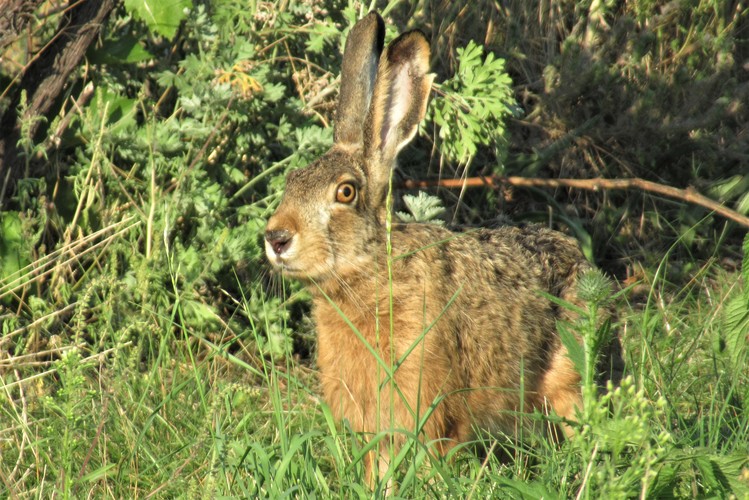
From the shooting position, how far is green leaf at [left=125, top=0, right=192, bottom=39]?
3.95m

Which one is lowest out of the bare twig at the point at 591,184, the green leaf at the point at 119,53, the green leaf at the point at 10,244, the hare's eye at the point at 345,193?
the green leaf at the point at 10,244

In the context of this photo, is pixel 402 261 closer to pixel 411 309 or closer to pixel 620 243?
pixel 411 309

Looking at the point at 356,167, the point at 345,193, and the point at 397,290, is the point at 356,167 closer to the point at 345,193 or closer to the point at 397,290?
the point at 345,193

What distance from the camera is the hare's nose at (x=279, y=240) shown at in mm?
3305

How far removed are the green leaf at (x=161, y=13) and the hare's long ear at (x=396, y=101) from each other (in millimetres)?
964

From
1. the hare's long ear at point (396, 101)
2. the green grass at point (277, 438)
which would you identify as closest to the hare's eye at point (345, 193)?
the hare's long ear at point (396, 101)

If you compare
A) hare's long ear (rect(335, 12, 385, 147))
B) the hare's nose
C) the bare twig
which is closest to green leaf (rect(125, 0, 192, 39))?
hare's long ear (rect(335, 12, 385, 147))

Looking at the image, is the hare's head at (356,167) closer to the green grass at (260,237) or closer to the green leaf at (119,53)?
the green grass at (260,237)

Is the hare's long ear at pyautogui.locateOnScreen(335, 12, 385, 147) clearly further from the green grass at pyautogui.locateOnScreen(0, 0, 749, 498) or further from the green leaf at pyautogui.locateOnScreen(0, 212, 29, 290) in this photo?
the green leaf at pyautogui.locateOnScreen(0, 212, 29, 290)

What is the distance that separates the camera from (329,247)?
3439mm

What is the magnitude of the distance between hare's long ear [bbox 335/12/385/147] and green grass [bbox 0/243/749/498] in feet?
3.57

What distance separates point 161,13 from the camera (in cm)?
396

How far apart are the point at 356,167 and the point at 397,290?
53 centimetres

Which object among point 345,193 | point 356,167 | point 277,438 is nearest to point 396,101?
point 356,167
